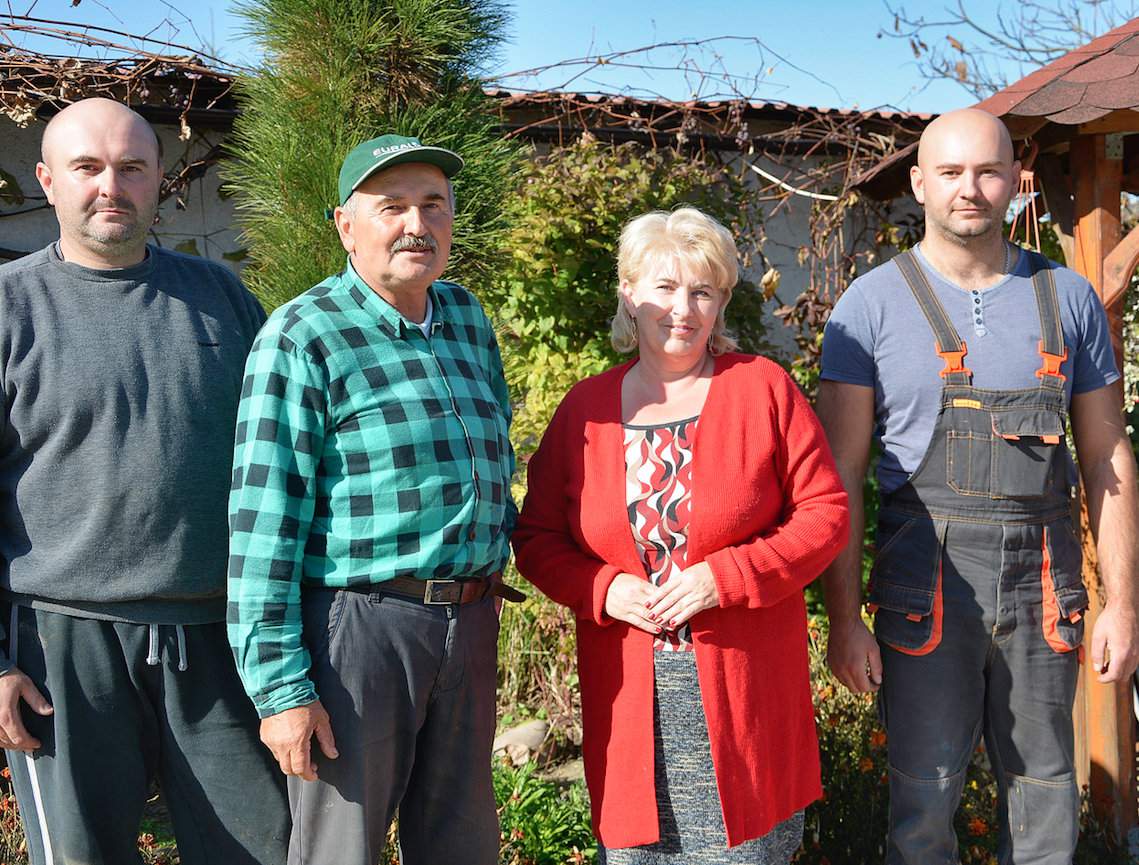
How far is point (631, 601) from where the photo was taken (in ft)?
7.09

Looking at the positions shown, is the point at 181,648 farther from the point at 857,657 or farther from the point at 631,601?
the point at 857,657

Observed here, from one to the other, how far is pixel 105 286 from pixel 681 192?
2.75 meters

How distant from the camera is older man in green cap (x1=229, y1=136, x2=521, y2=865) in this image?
77.1 inches

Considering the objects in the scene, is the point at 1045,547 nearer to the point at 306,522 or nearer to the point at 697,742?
the point at 697,742

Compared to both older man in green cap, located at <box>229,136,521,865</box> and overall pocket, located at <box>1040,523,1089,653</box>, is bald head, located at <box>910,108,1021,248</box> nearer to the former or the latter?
overall pocket, located at <box>1040,523,1089,653</box>

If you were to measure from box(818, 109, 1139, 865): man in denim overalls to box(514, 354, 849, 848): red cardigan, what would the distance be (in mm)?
346

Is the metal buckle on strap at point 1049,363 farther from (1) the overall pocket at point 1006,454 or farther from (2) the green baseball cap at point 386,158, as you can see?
(2) the green baseball cap at point 386,158

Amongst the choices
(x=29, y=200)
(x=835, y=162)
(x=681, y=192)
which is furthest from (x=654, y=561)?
(x=835, y=162)

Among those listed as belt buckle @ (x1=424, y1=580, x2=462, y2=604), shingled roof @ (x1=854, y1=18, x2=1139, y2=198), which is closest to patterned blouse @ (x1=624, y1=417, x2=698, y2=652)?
belt buckle @ (x1=424, y1=580, x2=462, y2=604)

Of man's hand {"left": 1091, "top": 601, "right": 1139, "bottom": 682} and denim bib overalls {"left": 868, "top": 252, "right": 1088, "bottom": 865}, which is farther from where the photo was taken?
man's hand {"left": 1091, "top": 601, "right": 1139, "bottom": 682}

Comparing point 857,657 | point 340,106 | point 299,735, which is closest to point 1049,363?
point 857,657

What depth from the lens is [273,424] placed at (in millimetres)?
1962

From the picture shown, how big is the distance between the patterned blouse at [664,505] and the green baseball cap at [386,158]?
0.77 m

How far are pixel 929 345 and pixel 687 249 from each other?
0.69 m
